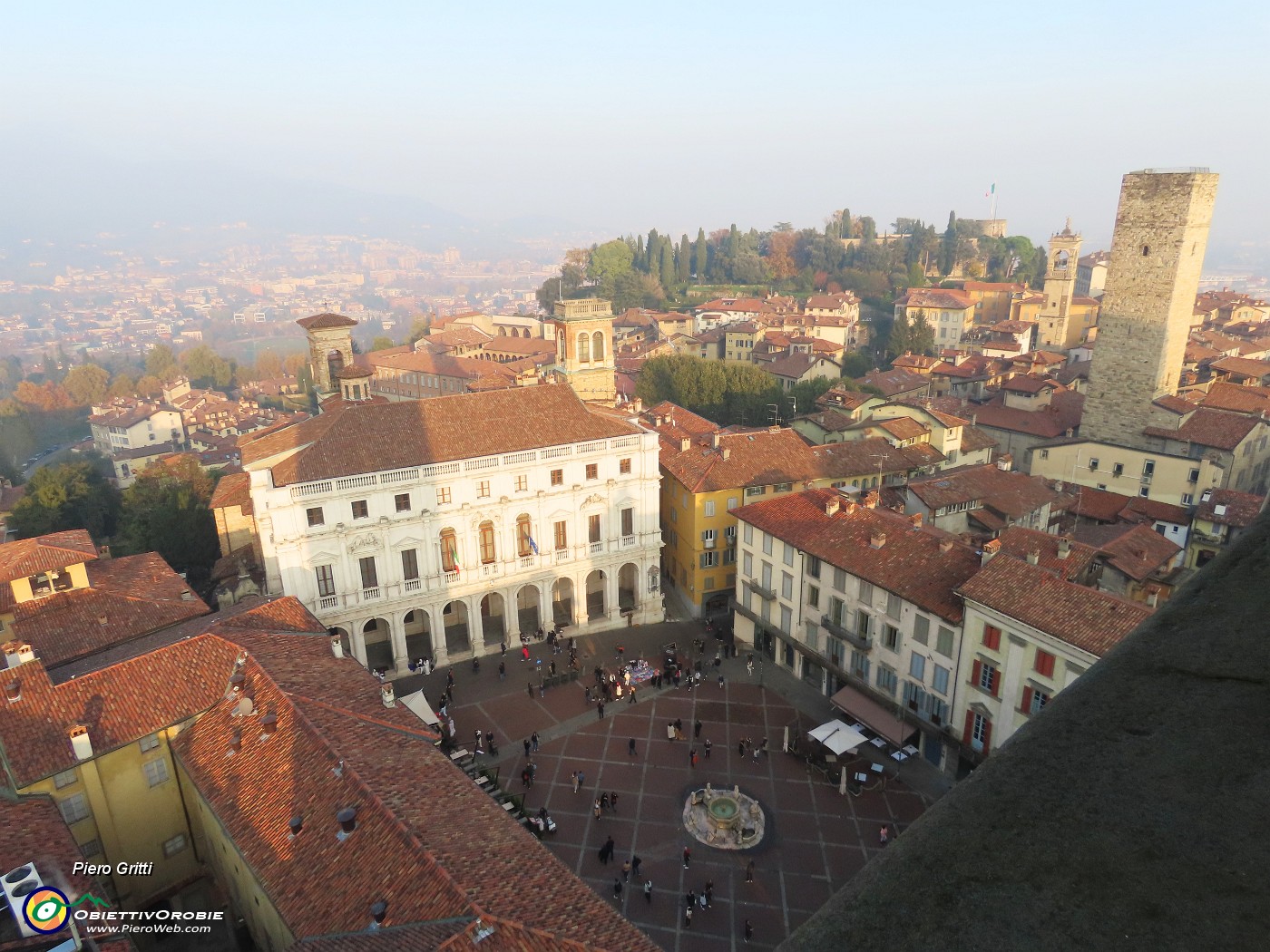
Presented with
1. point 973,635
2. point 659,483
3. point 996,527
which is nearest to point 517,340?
point 659,483

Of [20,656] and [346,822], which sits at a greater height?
[20,656]

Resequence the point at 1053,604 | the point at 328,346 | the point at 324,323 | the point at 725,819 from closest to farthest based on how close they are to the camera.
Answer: the point at 1053,604
the point at 725,819
the point at 324,323
the point at 328,346

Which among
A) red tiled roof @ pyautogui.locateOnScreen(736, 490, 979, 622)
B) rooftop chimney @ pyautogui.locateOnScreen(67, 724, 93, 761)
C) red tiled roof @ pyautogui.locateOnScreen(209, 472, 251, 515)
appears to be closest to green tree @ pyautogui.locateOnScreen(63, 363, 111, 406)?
red tiled roof @ pyautogui.locateOnScreen(209, 472, 251, 515)

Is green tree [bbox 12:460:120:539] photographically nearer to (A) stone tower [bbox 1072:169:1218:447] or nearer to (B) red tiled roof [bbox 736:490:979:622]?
(B) red tiled roof [bbox 736:490:979:622]

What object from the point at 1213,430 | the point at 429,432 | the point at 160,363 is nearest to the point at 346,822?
the point at 429,432

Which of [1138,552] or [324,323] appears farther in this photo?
[324,323]

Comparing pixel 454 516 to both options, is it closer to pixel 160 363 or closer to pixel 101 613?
pixel 101 613

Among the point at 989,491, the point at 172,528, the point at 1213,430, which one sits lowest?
the point at 172,528
